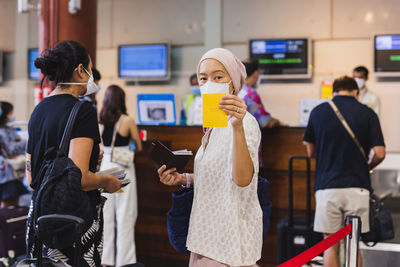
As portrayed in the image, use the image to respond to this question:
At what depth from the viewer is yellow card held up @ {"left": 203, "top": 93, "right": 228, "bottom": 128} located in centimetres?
163

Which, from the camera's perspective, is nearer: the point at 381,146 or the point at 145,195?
the point at 381,146

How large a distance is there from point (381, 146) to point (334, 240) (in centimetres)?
124

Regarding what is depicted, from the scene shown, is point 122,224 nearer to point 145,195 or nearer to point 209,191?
point 145,195

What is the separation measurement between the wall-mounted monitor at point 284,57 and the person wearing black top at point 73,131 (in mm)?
5738

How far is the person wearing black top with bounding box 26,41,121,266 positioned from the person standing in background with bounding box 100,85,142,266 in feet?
6.84

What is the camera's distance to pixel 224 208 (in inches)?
71.1

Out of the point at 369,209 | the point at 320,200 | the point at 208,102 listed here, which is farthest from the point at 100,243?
the point at 369,209

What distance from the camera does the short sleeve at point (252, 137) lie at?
68.4 inches

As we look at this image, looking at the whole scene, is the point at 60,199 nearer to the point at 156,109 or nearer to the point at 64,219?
the point at 64,219

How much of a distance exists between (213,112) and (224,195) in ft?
1.11

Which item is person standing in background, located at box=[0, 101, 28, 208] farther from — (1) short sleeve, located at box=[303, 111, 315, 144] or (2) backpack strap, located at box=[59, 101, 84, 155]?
(2) backpack strap, located at box=[59, 101, 84, 155]

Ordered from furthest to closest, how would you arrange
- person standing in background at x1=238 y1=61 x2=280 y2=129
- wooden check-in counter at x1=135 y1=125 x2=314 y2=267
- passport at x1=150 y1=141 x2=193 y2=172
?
wooden check-in counter at x1=135 y1=125 x2=314 y2=267, person standing in background at x1=238 y1=61 x2=280 y2=129, passport at x1=150 y1=141 x2=193 y2=172

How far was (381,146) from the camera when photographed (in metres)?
3.49

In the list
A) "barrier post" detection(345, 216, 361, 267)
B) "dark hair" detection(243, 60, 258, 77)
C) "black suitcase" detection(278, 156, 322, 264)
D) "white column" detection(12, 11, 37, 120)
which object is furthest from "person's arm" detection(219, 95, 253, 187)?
"white column" detection(12, 11, 37, 120)
